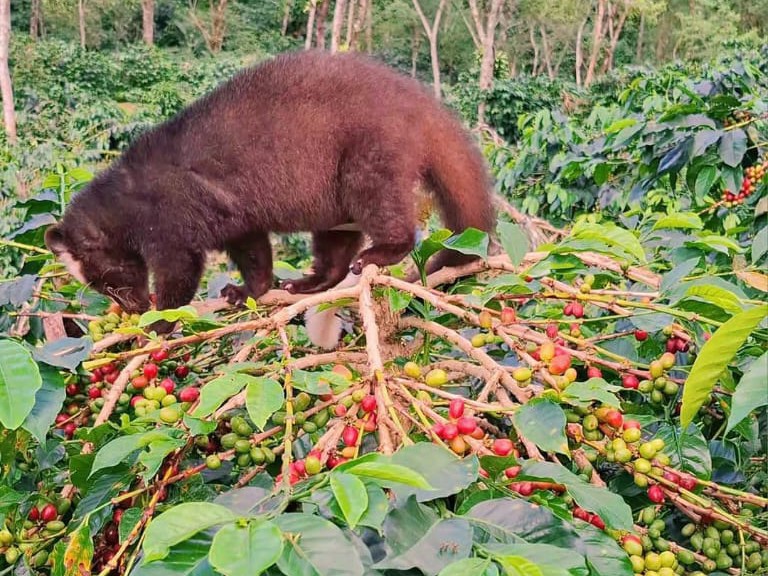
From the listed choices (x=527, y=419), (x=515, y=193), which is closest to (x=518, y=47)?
(x=515, y=193)

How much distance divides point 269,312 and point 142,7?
90.6 ft

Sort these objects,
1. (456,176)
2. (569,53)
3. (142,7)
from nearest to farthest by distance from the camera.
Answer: (456,176) → (142,7) → (569,53)

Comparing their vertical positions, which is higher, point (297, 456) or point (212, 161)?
point (212, 161)

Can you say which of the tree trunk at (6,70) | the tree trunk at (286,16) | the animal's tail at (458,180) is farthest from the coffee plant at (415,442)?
the tree trunk at (286,16)

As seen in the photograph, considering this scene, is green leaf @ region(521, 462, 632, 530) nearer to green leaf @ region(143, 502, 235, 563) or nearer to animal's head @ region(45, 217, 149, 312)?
green leaf @ region(143, 502, 235, 563)

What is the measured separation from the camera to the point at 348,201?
2.73 metres

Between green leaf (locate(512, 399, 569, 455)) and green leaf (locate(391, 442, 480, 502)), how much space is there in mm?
105

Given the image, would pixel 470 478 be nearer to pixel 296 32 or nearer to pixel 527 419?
pixel 527 419

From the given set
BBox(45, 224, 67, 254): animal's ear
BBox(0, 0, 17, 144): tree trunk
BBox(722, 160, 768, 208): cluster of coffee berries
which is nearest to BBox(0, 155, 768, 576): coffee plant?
BBox(45, 224, 67, 254): animal's ear

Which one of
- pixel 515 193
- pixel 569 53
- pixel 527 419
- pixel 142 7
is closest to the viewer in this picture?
pixel 527 419

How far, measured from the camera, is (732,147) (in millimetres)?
2551

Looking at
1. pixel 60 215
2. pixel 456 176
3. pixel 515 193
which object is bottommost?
pixel 515 193

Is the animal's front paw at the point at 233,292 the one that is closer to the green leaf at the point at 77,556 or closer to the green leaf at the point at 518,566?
the green leaf at the point at 77,556

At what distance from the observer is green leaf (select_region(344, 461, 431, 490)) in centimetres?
76
